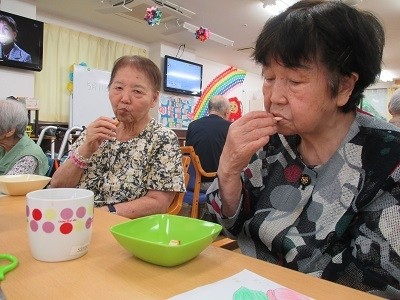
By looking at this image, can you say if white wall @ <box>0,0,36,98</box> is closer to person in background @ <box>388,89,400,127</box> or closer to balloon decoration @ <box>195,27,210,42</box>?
balloon decoration @ <box>195,27,210,42</box>

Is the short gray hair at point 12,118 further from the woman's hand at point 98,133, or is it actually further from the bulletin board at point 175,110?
the bulletin board at point 175,110

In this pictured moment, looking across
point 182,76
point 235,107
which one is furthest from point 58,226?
point 235,107

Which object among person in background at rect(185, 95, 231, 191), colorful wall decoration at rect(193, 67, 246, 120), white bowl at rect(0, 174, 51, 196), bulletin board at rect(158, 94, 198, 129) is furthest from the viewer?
colorful wall decoration at rect(193, 67, 246, 120)

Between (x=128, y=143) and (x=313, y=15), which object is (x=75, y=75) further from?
(x=313, y=15)

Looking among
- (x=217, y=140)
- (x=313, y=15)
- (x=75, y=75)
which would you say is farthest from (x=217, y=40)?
(x=313, y=15)

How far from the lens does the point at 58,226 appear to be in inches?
25.4

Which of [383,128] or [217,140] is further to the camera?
[217,140]

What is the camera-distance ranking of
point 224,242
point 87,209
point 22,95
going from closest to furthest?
point 87,209 → point 224,242 → point 22,95

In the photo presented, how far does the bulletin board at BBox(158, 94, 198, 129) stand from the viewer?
6797mm

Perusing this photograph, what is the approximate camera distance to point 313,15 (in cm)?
86

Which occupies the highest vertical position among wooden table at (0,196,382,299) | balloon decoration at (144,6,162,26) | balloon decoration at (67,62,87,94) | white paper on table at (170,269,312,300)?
balloon decoration at (144,6,162,26)

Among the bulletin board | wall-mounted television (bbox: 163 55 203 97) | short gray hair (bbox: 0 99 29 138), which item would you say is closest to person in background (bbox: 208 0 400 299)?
short gray hair (bbox: 0 99 29 138)

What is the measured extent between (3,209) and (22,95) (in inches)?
164

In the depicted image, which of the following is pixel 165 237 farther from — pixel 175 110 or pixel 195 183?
pixel 175 110
